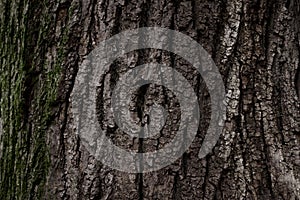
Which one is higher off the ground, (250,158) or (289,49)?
(289,49)

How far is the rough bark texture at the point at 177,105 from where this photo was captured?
162 centimetres

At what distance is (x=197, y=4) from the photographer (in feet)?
5.38

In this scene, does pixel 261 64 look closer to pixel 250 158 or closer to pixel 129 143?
pixel 250 158

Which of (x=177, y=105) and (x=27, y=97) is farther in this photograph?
(x=27, y=97)

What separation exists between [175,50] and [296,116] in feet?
1.51

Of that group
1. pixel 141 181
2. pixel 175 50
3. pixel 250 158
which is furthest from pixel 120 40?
pixel 250 158

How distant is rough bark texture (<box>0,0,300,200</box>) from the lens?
5.30 ft

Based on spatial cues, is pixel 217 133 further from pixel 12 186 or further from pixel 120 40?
pixel 12 186

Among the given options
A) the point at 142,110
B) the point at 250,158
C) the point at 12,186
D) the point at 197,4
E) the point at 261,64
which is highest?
the point at 197,4

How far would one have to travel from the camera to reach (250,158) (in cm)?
164

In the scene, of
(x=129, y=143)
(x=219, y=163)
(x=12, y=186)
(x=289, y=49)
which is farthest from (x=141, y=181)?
(x=289, y=49)

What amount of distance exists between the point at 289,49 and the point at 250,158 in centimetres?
39

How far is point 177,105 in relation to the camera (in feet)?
5.31

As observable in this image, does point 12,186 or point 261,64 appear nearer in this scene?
point 261,64
